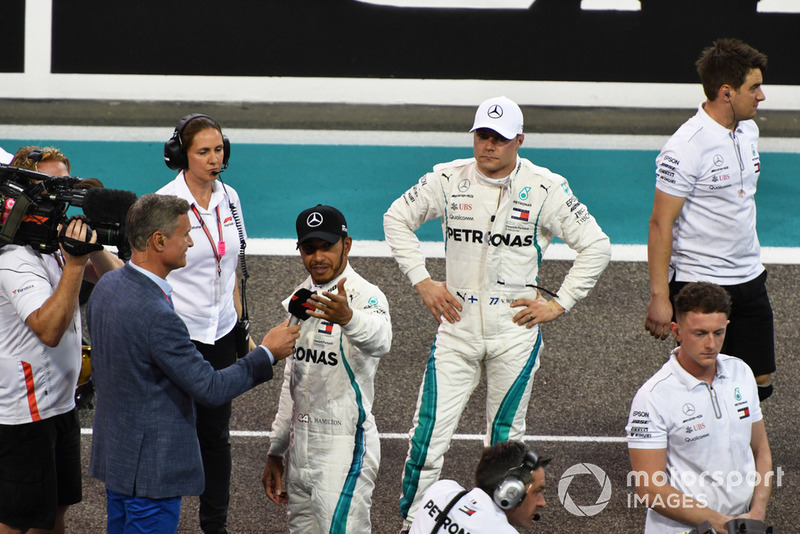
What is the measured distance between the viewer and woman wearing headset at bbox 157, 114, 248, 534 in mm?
4676

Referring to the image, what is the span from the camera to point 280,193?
32.7ft

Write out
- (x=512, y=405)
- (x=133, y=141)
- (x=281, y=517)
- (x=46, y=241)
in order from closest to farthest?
(x=46, y=241)
(x=512, y=405)
(x=281, y=517)
(x=133, y=141)

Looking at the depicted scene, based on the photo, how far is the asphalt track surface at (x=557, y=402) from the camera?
539 cm

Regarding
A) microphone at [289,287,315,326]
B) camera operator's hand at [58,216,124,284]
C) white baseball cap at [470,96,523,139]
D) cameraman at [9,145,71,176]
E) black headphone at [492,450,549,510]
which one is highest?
white baseball cap at [470,96,523,139]

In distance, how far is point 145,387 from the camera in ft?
12.0

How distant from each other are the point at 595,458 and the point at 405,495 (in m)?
1.57

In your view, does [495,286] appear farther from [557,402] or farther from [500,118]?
[557,402]

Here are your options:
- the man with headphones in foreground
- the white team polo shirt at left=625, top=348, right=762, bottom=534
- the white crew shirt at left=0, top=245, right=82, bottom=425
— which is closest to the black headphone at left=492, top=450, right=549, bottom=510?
the man with headphones in foreground

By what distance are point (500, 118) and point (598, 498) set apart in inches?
88.4

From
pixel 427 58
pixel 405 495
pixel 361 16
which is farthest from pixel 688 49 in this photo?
pixel 405 495

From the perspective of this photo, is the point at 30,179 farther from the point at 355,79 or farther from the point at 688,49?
the point at 688,49

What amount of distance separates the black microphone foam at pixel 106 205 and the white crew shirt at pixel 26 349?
0.42 metres

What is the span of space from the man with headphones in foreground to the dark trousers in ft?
5.56

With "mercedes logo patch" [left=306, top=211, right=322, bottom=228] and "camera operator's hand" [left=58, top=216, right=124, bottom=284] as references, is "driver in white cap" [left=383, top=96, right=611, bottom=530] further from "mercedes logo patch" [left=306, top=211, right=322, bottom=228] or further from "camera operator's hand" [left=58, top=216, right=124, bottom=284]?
"camera operator's hand" [left=58, top=216, right=124, bottom=284]
